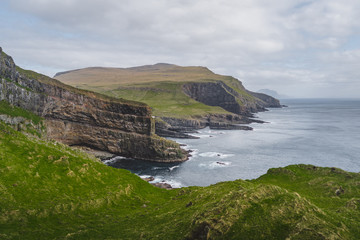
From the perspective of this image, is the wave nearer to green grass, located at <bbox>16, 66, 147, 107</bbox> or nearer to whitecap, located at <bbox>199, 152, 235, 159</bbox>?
green grass, located at <bbox>16, 66, 147, 107</bbox>

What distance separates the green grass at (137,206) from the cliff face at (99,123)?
46820mm

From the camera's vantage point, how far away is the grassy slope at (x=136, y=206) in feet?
66.8

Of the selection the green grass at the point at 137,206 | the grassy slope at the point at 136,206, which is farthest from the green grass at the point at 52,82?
the grassy slope at the point at 136,206

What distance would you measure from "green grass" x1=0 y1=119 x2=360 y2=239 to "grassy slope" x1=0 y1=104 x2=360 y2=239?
3.4 inches

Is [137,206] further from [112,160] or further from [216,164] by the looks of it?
[216,164]

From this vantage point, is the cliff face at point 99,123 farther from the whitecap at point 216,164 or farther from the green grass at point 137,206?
the green grass at point 137,206

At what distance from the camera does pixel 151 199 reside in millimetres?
43719

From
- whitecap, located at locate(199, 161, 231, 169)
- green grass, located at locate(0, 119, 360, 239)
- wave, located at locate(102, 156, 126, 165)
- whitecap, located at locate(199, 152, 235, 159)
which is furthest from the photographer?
whitecap, located at locate(199, 152, 235, 159)

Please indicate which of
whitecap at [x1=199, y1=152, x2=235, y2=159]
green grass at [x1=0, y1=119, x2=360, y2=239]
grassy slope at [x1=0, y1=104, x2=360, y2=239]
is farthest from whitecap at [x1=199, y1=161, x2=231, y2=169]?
grassy slope at [x1=0, y1=104, x2=360, y2=239]

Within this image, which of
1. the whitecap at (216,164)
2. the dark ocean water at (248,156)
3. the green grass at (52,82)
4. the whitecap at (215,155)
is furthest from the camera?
the whitecap at (215,155)

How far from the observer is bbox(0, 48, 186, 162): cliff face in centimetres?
8888

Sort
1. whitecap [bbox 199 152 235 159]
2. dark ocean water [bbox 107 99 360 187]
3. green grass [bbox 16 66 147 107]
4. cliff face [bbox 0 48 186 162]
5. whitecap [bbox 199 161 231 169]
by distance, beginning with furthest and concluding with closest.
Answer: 1. whitecap [bbox 199 152 235 159]
2. whitecap [bbox 199 161 231 169]
3. cliff face [bbox 0 48 186 162]
4. green grass [bbox 16 66 147 107]
5. dark ocean water [bbox 107 99 360 187]

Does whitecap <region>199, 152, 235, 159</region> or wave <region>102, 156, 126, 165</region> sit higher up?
wave <region>102, 156, 126, 165</region>

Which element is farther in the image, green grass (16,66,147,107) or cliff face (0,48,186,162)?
cliff face (0,48,186,162)
